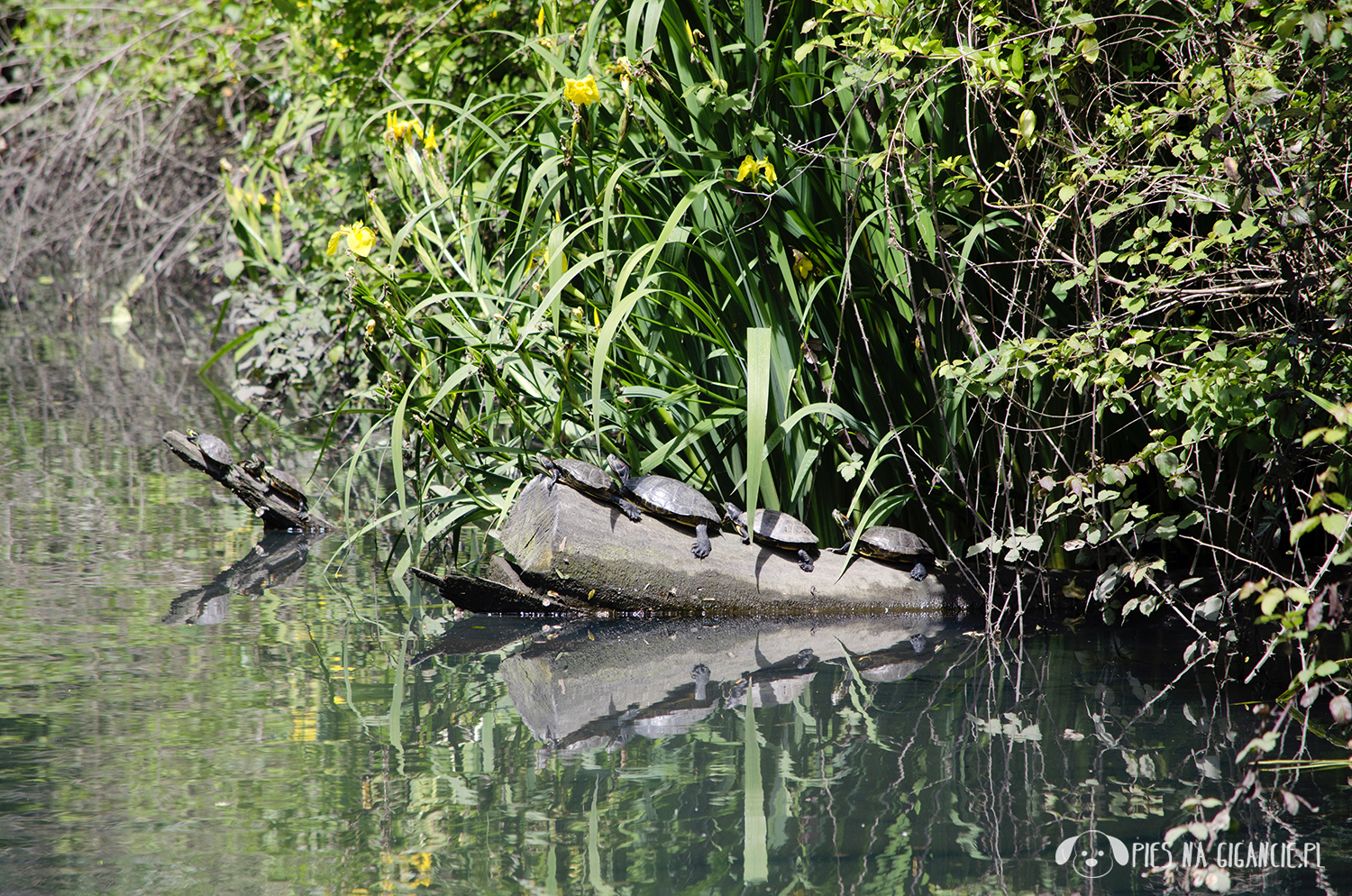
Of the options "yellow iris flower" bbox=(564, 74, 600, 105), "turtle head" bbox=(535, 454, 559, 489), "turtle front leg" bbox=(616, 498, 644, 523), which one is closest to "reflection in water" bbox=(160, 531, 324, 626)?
"turtle head" bbox=(535, 454, 559, 489)

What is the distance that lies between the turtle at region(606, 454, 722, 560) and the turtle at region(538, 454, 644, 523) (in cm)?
2

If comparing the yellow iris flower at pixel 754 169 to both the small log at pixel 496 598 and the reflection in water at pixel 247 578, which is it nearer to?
the small log at pixel 496 598

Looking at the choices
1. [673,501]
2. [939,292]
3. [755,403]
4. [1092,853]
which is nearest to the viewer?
[1092,853]

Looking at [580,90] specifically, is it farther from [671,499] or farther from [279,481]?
[279,481]

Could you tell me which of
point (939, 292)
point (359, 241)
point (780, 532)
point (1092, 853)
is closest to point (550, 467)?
point (780, 532)

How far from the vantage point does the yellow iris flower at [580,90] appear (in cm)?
256

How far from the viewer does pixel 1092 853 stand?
166 centimetres

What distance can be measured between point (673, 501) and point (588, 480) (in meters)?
0.20

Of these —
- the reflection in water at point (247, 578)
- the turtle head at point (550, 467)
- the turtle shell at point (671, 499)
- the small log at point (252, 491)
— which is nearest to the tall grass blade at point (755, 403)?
the turtle shell at point (671, 499)

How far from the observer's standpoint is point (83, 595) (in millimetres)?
2791

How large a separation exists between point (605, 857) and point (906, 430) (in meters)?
1.51

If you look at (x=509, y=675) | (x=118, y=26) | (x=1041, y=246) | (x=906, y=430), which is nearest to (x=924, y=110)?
(x=1041, y=246)

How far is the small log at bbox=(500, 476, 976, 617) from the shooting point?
2711 millimetres

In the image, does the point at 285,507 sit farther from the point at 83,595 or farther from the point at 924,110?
the point at 924,110
